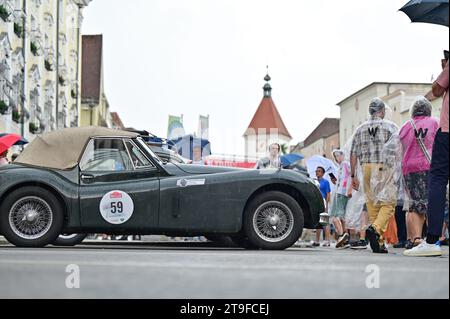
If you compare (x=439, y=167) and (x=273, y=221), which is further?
(x=273, y=221)

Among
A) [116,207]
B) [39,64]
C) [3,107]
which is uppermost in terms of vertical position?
[39,64]

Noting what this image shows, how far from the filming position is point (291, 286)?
4219 millimetres

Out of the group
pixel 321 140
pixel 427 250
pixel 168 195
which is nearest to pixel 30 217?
pixel 168 195

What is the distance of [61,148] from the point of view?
10.5 meters

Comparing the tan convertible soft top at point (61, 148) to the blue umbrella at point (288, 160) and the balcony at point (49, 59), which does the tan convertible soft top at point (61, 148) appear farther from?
the balcony at point (49, 59)

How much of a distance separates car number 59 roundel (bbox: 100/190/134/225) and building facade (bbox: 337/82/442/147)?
192ft

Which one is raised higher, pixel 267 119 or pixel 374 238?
pixel 267 119

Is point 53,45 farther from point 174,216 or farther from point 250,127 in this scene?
point 250,127

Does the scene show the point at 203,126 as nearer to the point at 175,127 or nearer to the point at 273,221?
the point at 175,127

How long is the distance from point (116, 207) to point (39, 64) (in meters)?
29.7

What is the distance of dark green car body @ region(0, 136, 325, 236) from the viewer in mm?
9883

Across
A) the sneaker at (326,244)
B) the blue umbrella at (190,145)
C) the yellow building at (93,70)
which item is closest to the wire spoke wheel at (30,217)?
the sneaker at (326,244)

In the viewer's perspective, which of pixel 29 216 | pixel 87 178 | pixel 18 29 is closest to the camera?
pixel 29 216
